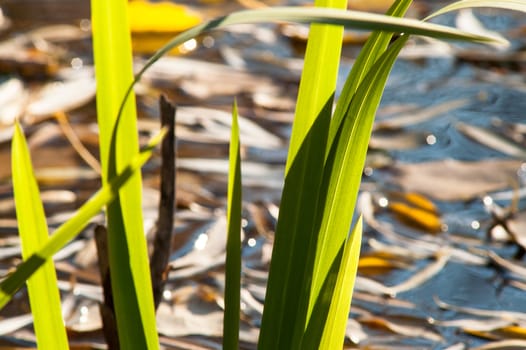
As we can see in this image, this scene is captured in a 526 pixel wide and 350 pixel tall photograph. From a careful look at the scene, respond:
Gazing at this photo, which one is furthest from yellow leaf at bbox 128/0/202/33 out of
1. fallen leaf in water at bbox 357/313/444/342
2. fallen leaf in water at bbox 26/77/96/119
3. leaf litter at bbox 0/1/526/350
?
fallen leaf in water at bbox 357/313/444/342

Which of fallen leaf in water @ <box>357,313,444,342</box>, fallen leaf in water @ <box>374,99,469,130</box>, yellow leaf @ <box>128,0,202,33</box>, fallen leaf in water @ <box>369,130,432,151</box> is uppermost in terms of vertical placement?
yellow leaf @ <box>128,0,202,33</box>

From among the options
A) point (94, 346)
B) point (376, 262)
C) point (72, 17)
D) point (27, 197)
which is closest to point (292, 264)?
point (27, 197)

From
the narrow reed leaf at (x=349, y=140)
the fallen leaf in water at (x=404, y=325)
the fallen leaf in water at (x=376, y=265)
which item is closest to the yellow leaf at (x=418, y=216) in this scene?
the fallen leaf in water at (x=376, y=265)

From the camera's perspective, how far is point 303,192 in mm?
→ 595

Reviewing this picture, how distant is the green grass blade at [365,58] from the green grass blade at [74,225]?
0.15 meters

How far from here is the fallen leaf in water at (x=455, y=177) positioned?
1.37m

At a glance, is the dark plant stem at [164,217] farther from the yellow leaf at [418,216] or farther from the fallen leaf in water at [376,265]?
the yellow leaf at [418,216]

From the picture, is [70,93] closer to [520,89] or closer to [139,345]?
[520,89]

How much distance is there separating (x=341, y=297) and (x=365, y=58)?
0.17 metres

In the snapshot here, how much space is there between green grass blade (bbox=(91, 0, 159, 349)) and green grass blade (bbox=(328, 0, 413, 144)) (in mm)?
141

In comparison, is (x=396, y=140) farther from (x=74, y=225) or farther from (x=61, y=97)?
(x=74, y=225)

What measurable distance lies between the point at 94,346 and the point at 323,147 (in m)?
0.49

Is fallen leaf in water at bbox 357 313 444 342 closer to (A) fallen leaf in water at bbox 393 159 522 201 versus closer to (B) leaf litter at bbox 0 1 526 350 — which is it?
(B) leaf litter at bbox 0 1 526 350

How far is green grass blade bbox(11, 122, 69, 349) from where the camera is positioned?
0.58 m
